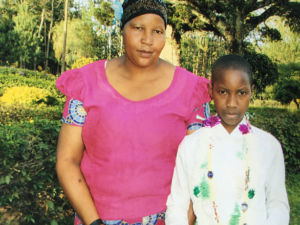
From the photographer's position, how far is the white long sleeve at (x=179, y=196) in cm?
154

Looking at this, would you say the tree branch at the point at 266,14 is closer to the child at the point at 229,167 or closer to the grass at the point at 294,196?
the grass at the point at 294,196

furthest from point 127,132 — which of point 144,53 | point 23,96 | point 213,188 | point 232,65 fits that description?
point 23,96

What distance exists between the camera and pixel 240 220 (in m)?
1.53

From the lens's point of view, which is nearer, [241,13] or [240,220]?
[240,220]

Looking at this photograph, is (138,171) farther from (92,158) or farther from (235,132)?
(235,132)

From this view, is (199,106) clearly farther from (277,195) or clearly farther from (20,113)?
(20,113)

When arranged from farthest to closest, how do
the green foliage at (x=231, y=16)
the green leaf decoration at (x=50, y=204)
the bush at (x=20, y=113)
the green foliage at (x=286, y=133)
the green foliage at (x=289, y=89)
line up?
the green foliage at (x=289, y=89) → the green foliage at (x=231, y=16) → the bush at (x=20, y=113) → the green foliage at (x=286, y=133) → the green leaf decoration at (x=50, y=204)

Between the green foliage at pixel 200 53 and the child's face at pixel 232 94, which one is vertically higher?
the green foliage at pixel 200 53

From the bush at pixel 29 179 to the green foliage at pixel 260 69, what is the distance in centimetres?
1181

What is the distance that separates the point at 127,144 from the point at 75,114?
0.35 meters

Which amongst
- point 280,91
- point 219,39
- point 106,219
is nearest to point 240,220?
point 106,219

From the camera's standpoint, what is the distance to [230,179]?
5.25 ft

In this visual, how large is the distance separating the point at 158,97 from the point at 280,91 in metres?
19.3

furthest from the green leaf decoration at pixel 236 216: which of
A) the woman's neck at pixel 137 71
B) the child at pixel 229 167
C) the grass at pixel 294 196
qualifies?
the grass at pixel 294 196
